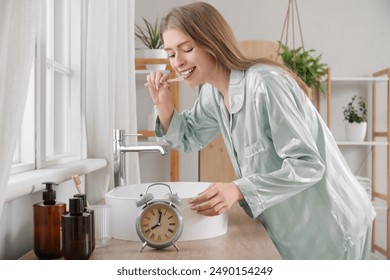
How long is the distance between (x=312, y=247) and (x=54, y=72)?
65 centimetres

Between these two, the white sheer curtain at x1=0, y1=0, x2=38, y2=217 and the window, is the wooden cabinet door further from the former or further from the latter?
the white sheer curtain at x1=0, y1=0, x2=38, y2=217

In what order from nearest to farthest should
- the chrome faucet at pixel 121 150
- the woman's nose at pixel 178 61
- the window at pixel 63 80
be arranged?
the woman's nose at pixel 178 61 → the chrome faucet at pixel 121 150 → the window at pixel 63 80

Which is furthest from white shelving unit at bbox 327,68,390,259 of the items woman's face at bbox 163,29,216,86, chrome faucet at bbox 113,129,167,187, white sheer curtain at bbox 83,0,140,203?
woman's face at bbox 163,29,216,86

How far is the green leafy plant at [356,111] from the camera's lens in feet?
7.08

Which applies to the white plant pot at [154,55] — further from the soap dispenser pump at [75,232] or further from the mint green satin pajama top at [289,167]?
the soap dispenser pump at [75,232]

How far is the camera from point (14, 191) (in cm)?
54

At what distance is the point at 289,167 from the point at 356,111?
1.63 m

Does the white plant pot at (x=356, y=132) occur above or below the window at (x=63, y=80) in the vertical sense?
below

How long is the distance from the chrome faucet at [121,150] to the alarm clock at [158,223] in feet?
0.94

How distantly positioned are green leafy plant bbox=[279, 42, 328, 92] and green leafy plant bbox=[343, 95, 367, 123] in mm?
208

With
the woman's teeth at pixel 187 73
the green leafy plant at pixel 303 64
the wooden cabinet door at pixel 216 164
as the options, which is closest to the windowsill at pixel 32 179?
the woman's teeth at pixel 187 73

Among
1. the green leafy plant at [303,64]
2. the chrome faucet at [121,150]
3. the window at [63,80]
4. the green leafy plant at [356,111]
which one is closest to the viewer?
the chrome faucet at [121,150]

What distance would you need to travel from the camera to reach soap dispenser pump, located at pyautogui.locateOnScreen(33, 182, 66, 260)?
0.57m

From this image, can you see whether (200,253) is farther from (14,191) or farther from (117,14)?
(117,14)
